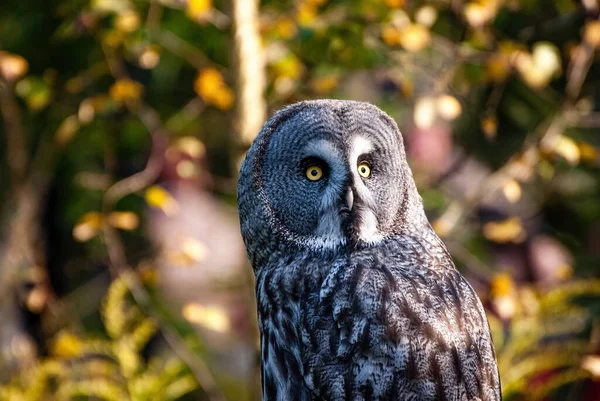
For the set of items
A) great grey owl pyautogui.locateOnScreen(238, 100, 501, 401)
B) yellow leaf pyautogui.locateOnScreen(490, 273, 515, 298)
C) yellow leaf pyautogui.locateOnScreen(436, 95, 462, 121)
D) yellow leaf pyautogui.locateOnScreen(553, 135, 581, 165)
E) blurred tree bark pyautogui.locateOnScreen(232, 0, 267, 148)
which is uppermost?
blurred tree bark pyautogui.locateOnScreen(232, 0, 267, 148)

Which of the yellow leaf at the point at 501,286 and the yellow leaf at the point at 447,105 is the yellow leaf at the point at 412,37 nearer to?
the yellow leaf at the point at 447,105

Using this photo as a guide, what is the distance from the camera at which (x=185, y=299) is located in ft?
20.8

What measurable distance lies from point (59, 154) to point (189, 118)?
32.3 inches

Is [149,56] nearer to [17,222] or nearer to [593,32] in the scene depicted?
[17,222]

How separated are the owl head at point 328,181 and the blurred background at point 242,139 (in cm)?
108

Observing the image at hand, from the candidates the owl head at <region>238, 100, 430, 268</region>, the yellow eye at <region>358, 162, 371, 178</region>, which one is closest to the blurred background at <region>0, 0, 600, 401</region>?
the owl head at <region>238, 100, 430, 268</region>

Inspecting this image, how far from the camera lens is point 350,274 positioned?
212 cm

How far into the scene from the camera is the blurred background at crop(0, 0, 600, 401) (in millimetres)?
3547

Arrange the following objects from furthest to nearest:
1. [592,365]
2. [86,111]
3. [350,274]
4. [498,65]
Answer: [86,111] → [498,65] → [592,365] → [350,274]

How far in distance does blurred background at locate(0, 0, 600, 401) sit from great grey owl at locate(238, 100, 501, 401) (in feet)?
3.67

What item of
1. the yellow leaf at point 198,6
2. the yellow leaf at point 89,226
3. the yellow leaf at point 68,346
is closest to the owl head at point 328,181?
the yellow leaf at point 198,6

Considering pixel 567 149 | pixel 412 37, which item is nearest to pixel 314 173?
pixel 412 37

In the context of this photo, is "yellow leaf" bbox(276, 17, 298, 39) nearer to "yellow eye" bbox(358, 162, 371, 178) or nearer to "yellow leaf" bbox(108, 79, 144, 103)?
"yellow leaf" bbox(108, 79, 144, 103)

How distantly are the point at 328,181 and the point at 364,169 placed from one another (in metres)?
0.10
